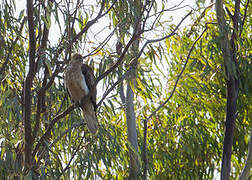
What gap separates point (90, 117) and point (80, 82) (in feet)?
0.99

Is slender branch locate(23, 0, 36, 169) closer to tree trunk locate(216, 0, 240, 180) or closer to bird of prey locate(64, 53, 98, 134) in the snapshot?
bird of prey locate(64, 53, 98, 134)

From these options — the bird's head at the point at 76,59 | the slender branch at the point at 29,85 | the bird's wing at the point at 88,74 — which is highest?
the bird's head at the point at 76,59

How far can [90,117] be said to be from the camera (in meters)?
3.89

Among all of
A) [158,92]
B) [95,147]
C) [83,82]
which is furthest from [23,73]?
[158,92]

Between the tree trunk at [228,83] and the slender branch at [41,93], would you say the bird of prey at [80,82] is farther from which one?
the tree trunk at [228,83]

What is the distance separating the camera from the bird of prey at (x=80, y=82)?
3.95 meters

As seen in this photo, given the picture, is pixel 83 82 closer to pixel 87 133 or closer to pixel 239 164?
pixel 87 133

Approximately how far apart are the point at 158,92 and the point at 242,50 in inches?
33.8

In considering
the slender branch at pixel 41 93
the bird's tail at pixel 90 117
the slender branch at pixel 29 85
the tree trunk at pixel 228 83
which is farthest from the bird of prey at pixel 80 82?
the tree trunk at pixel 228 83

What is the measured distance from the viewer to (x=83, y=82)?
156 inches

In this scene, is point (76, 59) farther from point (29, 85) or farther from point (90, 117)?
point (29, 85)

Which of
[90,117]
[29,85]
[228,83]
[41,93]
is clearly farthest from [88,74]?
[228,83]

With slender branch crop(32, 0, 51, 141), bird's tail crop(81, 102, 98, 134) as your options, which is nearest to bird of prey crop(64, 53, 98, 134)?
bird's tail crop(81, 102, 98, 134)

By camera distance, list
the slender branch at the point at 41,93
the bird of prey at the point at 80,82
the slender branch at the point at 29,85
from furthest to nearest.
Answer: the bird of prey at the point at 80,82 → the slender branch at the point at 41,93 → the slender branch at the point at 29,85
